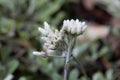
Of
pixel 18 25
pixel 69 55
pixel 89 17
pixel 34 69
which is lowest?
pixel 69 55

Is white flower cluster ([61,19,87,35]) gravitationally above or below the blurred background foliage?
below

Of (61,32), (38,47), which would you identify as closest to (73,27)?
(61,32)

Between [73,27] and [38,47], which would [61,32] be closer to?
[73,27]

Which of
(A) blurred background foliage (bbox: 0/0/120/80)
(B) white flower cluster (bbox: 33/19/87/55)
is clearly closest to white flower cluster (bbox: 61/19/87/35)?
(B) white flower cluster (bbox: 33/19/87/55)

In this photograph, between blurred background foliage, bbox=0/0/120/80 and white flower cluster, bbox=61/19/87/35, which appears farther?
blurred background foliage, bbox=0/0/120/80

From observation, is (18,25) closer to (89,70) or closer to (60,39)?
(89,70)

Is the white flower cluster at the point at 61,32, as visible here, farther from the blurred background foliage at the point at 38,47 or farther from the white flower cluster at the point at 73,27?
the blurred background foliage at the point at 38,47

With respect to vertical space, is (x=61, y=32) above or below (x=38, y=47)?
below

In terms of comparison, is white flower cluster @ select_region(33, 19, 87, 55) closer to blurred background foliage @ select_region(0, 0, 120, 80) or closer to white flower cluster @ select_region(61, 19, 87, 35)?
white flower cluster @ select_region(61, 19, 87, 35)

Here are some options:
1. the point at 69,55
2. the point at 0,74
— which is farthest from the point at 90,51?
the point at 69,55
